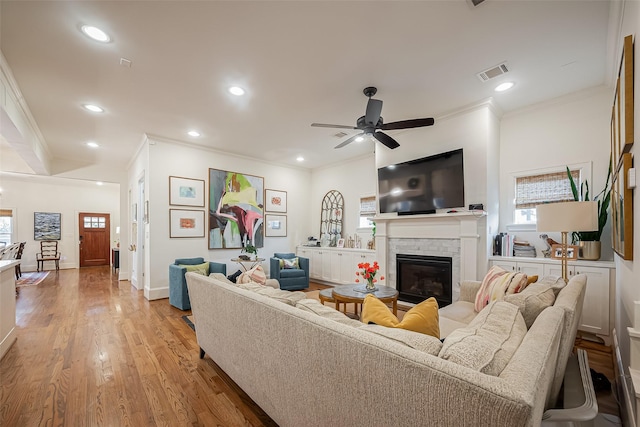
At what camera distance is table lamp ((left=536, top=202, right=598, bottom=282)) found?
252 cm

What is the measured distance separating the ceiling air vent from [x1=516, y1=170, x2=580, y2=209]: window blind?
1583 millimetres

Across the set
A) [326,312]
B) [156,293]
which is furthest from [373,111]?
[156,293]

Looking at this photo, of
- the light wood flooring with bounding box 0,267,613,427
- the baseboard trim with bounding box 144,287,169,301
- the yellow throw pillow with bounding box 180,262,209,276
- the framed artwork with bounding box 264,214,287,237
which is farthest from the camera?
the framed artwork with bounding box 264,214,287,237

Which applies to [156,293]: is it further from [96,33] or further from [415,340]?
[415,340]

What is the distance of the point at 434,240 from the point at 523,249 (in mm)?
1098

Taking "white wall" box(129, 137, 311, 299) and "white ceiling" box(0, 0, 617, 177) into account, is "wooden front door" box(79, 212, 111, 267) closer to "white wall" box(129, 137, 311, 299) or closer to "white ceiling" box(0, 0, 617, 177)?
"white wall" box(129, 137, 311, 299)

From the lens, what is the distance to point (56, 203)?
29.1 feet

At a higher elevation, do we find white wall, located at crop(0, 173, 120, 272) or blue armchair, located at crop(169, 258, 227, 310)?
white wall, located at crop(0, 173, 120, 272)

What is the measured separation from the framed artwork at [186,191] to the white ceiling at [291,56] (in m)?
1.24

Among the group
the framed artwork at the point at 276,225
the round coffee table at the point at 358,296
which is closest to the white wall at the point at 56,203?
the framed artwork at the point at 276,225

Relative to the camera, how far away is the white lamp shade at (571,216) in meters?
2.52

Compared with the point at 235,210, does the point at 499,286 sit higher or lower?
lower

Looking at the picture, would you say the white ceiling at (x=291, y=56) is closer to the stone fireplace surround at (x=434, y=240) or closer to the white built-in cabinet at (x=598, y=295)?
the stone fireplace surround at (x=434, y=240)

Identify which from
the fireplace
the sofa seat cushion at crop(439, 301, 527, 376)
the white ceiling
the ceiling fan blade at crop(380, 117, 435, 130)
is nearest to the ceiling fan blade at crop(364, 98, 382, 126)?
the ceiling fan blade at crop(380, 117, 435, 130)
